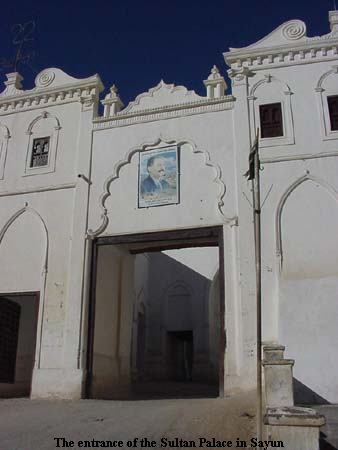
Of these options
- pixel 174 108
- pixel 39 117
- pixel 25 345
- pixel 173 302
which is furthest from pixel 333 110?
pixel 173 302

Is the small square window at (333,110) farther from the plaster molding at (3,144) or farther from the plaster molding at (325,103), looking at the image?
the plaster molding at (3,144)

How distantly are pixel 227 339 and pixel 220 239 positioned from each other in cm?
223

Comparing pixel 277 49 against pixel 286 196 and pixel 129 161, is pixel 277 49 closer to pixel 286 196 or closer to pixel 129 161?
pixel 286 196

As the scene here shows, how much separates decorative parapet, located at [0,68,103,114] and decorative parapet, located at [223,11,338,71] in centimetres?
379

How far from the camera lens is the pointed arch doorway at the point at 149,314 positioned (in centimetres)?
1155

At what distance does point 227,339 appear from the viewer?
400 inches

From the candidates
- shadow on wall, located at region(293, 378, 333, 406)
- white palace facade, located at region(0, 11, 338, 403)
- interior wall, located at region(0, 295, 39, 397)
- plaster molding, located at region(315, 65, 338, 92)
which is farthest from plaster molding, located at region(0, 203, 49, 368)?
plaster molding, located at region(315, 65, 338, 92)

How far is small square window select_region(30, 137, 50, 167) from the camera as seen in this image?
13358 mm

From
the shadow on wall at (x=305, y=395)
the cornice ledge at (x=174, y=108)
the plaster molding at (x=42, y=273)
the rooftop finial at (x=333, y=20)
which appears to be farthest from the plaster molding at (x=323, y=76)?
the plaster molding at (x=42, y=273)

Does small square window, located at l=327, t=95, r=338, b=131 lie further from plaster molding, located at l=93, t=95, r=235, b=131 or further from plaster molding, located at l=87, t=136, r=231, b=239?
plaster molding, located at l=87, t=136, r=231, b=239

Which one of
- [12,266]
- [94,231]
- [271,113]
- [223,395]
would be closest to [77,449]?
[223,395]

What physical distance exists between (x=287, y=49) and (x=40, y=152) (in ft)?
23.0

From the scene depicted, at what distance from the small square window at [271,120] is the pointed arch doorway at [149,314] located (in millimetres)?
2650

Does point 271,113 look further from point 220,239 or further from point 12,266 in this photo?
point 12,266
